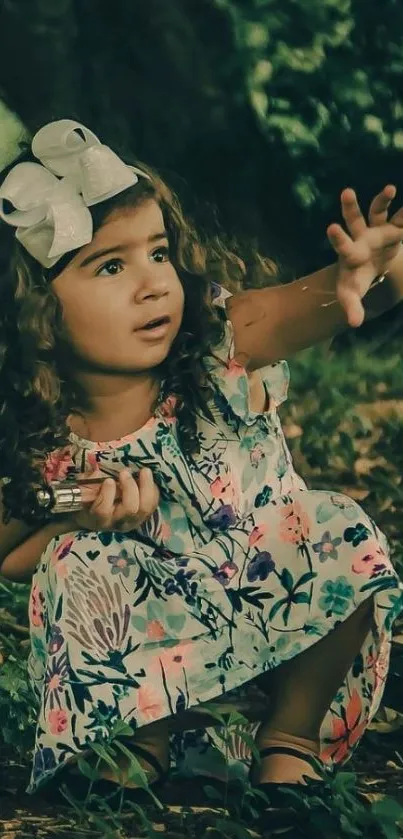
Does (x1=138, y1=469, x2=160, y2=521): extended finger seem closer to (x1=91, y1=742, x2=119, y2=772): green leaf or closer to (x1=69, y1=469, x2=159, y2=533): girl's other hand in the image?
(x1=69, y1=469, x2=159, y2=533): girl's other hand

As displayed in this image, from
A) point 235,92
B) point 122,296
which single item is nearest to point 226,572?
point 122,296

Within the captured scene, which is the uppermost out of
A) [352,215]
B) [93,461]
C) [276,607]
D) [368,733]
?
[352,215]

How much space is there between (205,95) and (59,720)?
3.58 feet

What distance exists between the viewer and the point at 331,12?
2588 mm

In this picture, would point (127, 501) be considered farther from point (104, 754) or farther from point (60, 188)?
point (60, 188)

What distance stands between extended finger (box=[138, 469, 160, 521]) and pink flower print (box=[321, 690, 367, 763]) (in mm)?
451

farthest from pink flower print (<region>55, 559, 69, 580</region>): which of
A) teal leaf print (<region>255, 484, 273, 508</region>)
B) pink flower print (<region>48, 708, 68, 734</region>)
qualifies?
teal leaf print (<region>255, 484, 273, 508</region>)

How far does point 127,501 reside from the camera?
2.43 meters

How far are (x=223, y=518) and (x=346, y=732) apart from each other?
408mm

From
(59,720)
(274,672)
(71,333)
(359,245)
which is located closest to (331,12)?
(359,245)

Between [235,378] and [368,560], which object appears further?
[235,378]

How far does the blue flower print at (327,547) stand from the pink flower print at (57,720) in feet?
1.61

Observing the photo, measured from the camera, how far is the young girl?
2406mm

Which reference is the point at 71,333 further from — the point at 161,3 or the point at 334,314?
the point at 161,3
